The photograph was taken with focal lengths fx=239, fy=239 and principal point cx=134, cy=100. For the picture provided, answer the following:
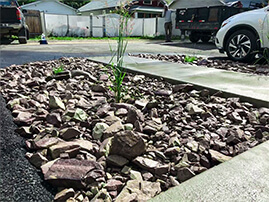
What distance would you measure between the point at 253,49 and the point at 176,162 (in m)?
4.43

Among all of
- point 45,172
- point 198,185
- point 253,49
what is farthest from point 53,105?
point 253,49

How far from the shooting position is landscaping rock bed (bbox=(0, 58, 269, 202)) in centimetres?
135

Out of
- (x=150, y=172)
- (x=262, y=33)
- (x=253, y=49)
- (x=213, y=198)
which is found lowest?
(x=150, y=172)

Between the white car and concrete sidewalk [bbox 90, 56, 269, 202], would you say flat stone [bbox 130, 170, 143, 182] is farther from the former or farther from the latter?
the white car

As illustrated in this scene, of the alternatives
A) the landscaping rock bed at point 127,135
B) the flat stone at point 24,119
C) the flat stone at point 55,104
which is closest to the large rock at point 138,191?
the landscaping rock bed at point 127,135

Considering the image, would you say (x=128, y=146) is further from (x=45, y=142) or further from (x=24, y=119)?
(x=24, y=119)

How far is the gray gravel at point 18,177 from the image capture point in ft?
4.01

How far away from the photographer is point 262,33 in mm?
4453

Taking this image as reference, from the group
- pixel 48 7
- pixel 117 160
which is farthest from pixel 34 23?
pixel 48 7

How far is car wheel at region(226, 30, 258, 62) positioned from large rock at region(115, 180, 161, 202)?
14.6ft

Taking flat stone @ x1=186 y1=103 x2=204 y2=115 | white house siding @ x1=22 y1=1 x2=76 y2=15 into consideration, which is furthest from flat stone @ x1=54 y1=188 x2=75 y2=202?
white house siding @ x1=22 y1=1 x2=76 y2=15

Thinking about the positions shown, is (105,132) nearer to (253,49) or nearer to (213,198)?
(213,198)

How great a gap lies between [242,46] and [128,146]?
4.59 metres

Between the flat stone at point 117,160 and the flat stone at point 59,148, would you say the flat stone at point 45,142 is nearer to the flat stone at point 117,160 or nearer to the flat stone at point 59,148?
the flat stone at point 59,148
